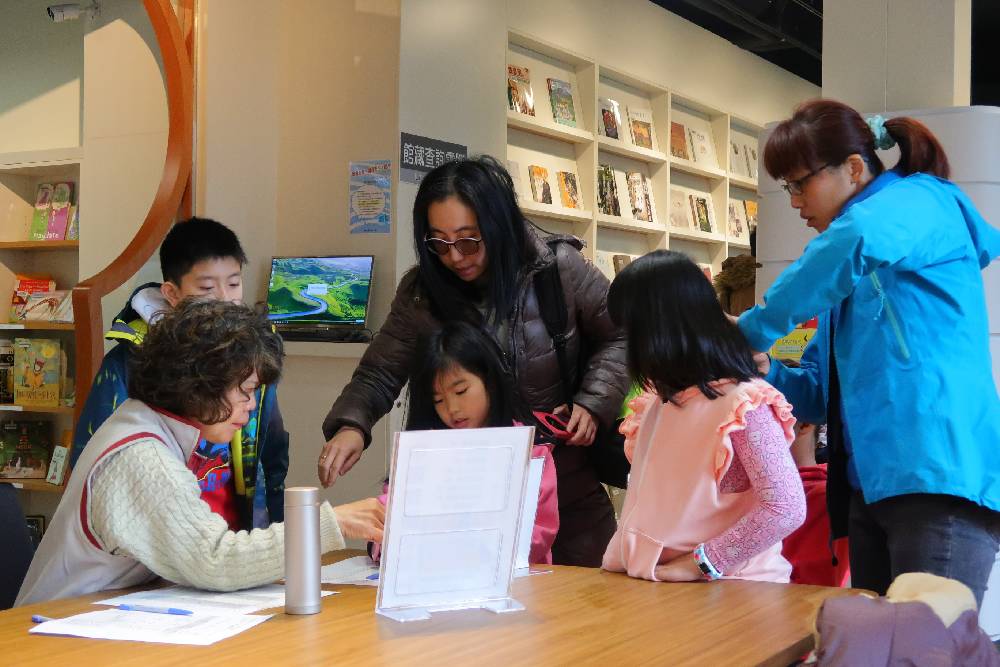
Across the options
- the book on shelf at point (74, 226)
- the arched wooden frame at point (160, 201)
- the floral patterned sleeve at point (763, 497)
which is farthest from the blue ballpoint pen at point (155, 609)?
the book on shelf at point (74, 226)

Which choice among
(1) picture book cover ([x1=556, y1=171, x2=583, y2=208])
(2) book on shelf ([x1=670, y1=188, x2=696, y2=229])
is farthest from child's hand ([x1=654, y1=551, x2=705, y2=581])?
(2) book on shelf ([x1=670, y1=188, x2=696, y2=229])

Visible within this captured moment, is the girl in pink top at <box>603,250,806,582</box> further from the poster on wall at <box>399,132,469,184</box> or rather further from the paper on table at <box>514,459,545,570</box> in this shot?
the poster on wall at <box>399,132,469,184</box>

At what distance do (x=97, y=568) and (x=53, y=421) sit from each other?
403 centimetres

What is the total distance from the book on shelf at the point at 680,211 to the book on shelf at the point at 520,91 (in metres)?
1.95

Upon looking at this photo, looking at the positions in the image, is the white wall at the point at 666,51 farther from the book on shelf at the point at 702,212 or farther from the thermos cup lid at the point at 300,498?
the thermos cup lid at the point at 300,498

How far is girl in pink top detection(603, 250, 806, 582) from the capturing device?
84.0 inches

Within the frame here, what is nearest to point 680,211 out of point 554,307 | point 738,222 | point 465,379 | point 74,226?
point 738,222

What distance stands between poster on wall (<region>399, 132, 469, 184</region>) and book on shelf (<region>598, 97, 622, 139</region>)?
2138mm

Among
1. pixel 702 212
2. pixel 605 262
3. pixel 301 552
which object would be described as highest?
pixel 702 212

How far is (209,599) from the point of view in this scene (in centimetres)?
196

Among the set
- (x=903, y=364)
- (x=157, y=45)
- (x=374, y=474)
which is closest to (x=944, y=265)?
(x=903, y=364)

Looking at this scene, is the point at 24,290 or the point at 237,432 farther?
the point at 24,290

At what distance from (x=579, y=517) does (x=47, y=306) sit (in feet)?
12.6

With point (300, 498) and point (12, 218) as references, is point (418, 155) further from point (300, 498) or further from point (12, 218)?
point (300, 498)
